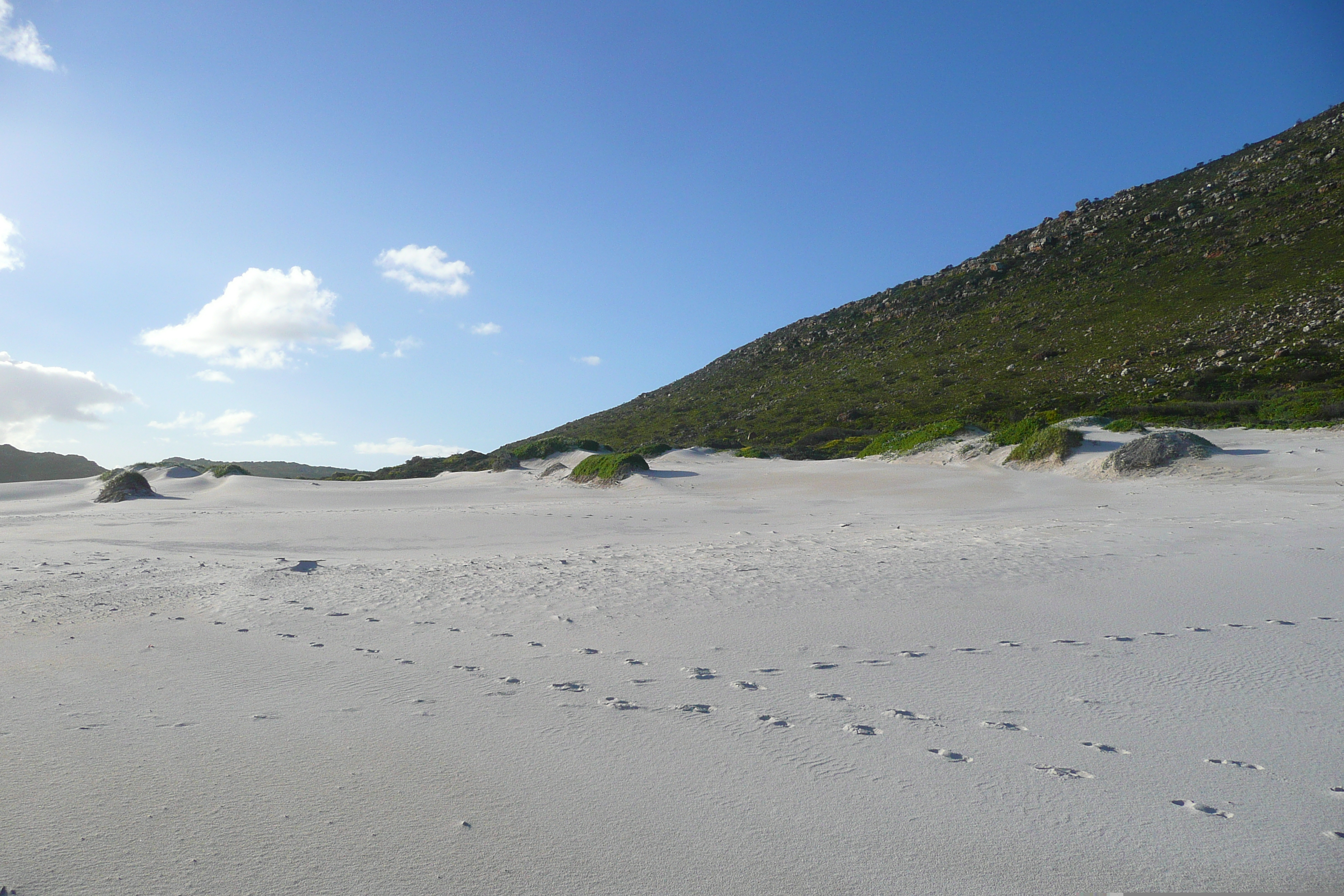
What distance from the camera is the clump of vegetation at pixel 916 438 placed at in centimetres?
1836

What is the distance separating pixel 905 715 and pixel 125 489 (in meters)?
18.9

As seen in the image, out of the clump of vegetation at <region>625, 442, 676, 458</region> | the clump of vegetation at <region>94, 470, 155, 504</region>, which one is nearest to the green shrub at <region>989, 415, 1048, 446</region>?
the clump of vegetation at <region>625, 442, 676, 458</region>

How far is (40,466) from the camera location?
27.6 meters

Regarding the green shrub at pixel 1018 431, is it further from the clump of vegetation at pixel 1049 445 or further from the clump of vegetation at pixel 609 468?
the clump of vegetation at pixel 609 468

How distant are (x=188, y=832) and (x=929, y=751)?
2.47 metres

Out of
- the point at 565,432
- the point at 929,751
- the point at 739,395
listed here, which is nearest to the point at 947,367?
the point at 739,395

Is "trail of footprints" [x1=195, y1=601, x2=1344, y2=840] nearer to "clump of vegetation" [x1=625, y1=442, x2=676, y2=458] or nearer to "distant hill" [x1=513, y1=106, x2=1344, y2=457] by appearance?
"distant hill" [x1=513, y1=106, x2=1344, y2=457]

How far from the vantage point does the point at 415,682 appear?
347 cm

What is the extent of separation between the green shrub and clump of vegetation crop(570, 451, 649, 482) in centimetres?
851

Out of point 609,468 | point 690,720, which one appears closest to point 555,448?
point 609,468

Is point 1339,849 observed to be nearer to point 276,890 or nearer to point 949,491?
point 276,890

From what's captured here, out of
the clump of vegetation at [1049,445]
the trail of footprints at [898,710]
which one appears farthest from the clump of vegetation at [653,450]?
the trail of footprints at [898,710]

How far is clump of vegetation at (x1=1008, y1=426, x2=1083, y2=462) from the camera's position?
14.5 meters

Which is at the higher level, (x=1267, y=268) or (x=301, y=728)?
(x=1267, y=268)
